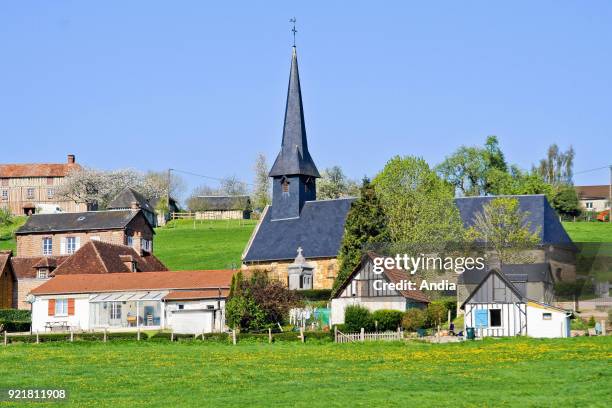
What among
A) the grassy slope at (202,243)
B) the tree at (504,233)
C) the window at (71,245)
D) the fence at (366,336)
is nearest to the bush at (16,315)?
the window at (71,245)

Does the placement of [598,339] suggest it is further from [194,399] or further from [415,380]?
[194,399]

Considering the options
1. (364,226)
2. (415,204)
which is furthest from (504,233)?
(364,226)

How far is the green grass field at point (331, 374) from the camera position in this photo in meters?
27.2

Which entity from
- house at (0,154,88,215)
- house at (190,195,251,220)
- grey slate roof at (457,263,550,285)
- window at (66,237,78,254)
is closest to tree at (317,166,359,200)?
house at (190,195,251,220)

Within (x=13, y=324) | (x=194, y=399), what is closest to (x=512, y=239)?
(x=13, y=324)

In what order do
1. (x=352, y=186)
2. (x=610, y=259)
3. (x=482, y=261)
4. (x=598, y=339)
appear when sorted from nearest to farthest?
(x=598, y=339) → (x=482, y=261) → (x=610, y=259) → (x=352, y=186)

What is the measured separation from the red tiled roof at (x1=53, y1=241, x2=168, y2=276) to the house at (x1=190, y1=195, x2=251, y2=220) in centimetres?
4492

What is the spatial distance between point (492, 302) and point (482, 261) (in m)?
13.8

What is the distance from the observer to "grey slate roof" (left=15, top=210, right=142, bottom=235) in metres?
82.6

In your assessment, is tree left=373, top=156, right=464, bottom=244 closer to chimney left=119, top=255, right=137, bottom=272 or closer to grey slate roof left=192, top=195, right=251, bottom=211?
chimney left=119, top=255, right=137, bottom=272

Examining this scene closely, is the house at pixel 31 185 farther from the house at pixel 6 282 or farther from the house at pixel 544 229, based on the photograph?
the house at pixel 544 229

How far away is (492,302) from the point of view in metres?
47.6

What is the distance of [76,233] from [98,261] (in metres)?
10.8

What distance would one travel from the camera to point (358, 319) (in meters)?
49.5
